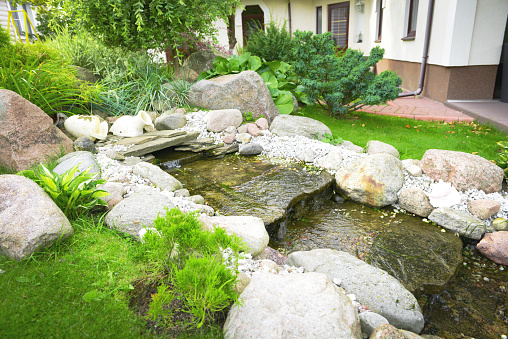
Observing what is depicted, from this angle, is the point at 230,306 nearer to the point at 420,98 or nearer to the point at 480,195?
the point at 480,195

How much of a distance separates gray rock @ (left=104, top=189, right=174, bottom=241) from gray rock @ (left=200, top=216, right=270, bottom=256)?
1.28 feet

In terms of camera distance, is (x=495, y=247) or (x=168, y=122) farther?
(x=168, y=122)

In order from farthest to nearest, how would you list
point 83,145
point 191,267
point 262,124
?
point 262,124 → point 83,145 → point 191,267

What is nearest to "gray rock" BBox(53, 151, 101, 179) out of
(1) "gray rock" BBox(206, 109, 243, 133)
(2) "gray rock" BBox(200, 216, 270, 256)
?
(2) "gray rock" BBox(200, 216, 270, 256)

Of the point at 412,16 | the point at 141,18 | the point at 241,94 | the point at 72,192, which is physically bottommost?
the point at 72,192

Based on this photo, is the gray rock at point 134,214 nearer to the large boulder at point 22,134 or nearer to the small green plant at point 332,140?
the large boulder at point 22,134

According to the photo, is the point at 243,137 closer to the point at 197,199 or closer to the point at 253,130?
the point at 253,130

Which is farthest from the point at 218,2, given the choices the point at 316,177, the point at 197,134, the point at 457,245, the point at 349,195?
the point at 457,245

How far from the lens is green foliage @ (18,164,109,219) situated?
252cm

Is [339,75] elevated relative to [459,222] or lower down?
elevated

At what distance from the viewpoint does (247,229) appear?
2.61 m

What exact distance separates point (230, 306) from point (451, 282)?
1.84 metres

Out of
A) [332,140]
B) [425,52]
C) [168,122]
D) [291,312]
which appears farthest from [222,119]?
[425,52]

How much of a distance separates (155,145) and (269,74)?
10.4ft
